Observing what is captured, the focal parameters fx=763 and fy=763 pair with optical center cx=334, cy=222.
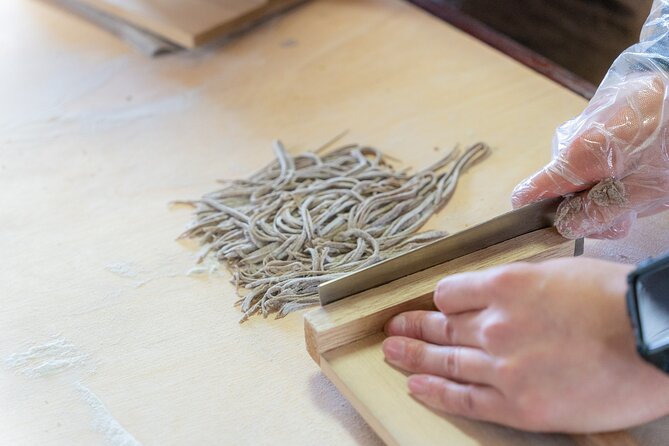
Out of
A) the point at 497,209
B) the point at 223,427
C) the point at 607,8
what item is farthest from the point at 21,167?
the point at 607,8

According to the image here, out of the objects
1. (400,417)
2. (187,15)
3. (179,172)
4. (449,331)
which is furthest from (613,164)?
(187,15)

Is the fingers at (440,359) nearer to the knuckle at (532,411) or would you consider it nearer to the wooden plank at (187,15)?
the knuckle at (532,411)

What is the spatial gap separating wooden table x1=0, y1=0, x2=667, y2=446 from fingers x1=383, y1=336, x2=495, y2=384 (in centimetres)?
11

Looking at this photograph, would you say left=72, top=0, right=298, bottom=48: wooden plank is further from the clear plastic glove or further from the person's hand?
the person's hand

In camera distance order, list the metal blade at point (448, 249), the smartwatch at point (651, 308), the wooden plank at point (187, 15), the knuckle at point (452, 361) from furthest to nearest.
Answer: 1. the wooden plank at point (187, 15)
2. the metal blade at point (448, 249)
3. the knuckle at point (452, 361)
4. the smartwatch at point (651, 308)

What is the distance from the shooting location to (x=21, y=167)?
147cm

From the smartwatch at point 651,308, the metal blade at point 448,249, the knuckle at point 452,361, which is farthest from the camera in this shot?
the metal blade at point 448,249

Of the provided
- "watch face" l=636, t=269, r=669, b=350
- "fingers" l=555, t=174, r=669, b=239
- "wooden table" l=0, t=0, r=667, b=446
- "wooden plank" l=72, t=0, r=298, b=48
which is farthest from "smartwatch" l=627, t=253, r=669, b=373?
"wooden plank" l=72, t=0, r=298, b=48

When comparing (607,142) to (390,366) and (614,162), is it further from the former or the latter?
(390,366)

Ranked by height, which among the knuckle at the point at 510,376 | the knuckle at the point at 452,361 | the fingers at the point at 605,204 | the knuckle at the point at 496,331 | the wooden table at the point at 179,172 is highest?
the fingers at the point at 605,204

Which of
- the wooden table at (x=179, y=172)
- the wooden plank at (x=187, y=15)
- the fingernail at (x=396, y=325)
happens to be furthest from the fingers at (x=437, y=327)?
the wooden plank at (x=187, y=15)

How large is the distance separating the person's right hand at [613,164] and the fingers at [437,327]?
11.1 inches

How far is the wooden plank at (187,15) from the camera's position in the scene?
1758 millimetres

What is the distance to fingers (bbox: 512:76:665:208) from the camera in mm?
1112
